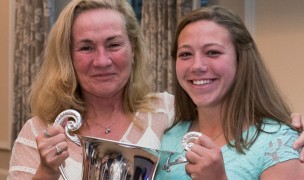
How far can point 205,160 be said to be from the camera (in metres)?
1.16

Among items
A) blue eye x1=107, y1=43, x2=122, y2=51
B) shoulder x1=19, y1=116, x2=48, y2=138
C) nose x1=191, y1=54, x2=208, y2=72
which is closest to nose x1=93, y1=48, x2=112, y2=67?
blue eye x1=107, y1=43, x2=122, y2=51

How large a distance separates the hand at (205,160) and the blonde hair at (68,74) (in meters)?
0.68

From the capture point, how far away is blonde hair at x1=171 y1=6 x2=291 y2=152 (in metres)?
1.38

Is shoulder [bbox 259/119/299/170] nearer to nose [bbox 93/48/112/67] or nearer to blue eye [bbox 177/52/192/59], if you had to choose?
blue eye [bbox 177/52/192/59]

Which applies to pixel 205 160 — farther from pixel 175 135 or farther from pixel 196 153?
pixel 175 135

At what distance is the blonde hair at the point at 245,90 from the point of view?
1.38m

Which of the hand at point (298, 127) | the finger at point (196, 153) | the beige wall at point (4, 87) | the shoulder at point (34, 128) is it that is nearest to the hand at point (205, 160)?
the finger at point (196, 153)

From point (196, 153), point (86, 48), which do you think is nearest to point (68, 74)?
point (86, 48)

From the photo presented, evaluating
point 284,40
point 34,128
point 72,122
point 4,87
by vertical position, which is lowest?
point 4,87

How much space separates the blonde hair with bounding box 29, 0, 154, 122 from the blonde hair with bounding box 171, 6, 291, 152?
18.1 inches

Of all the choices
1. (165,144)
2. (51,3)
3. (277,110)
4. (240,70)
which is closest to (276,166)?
(277,110)

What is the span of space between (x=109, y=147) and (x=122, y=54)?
0.52m

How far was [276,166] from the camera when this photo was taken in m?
1.26

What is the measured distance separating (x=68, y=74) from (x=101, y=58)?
0.50ft
